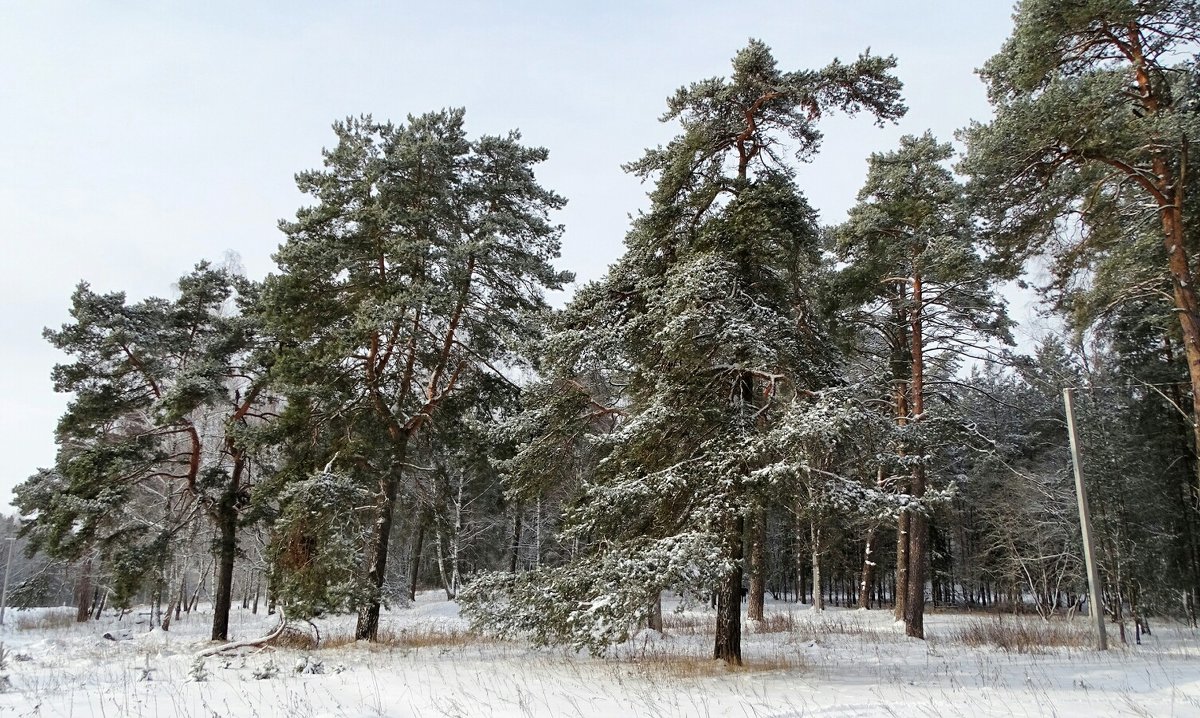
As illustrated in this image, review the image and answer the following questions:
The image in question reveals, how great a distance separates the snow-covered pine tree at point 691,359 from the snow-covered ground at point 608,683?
0.97 metres

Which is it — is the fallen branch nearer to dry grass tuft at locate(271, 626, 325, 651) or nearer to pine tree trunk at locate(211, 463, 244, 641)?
dry grass tuft at locate(271, 626, 325, 651)

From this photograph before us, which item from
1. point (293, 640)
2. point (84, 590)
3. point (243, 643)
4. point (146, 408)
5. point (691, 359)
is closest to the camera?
point (691, 359)

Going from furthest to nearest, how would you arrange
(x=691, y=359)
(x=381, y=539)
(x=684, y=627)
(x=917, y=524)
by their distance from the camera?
1. (x=684, y=627)
2. (x=917, y=524)
3. (x=381, y=539)
4. (x=691, y=359)

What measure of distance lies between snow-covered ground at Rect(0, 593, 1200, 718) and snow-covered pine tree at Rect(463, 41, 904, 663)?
97 cm

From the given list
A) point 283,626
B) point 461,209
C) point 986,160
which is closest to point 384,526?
point 283,626

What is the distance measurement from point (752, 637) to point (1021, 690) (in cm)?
955

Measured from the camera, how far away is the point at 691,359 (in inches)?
361

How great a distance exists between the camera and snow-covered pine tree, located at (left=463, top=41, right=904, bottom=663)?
27.0 ft

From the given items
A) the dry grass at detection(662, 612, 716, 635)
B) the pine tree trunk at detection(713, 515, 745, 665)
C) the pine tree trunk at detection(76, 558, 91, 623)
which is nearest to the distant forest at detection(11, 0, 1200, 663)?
the pine tree trunk at detection(713, 515, 745, 665)

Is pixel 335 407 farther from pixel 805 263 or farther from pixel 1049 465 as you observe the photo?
pixel 1049 465

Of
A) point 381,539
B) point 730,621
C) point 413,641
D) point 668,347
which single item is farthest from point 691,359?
point 413,641

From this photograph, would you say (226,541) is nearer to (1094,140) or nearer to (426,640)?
(426,640)

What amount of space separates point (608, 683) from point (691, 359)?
14.5 ft

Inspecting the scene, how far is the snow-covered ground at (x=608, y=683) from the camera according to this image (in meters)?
6.27
